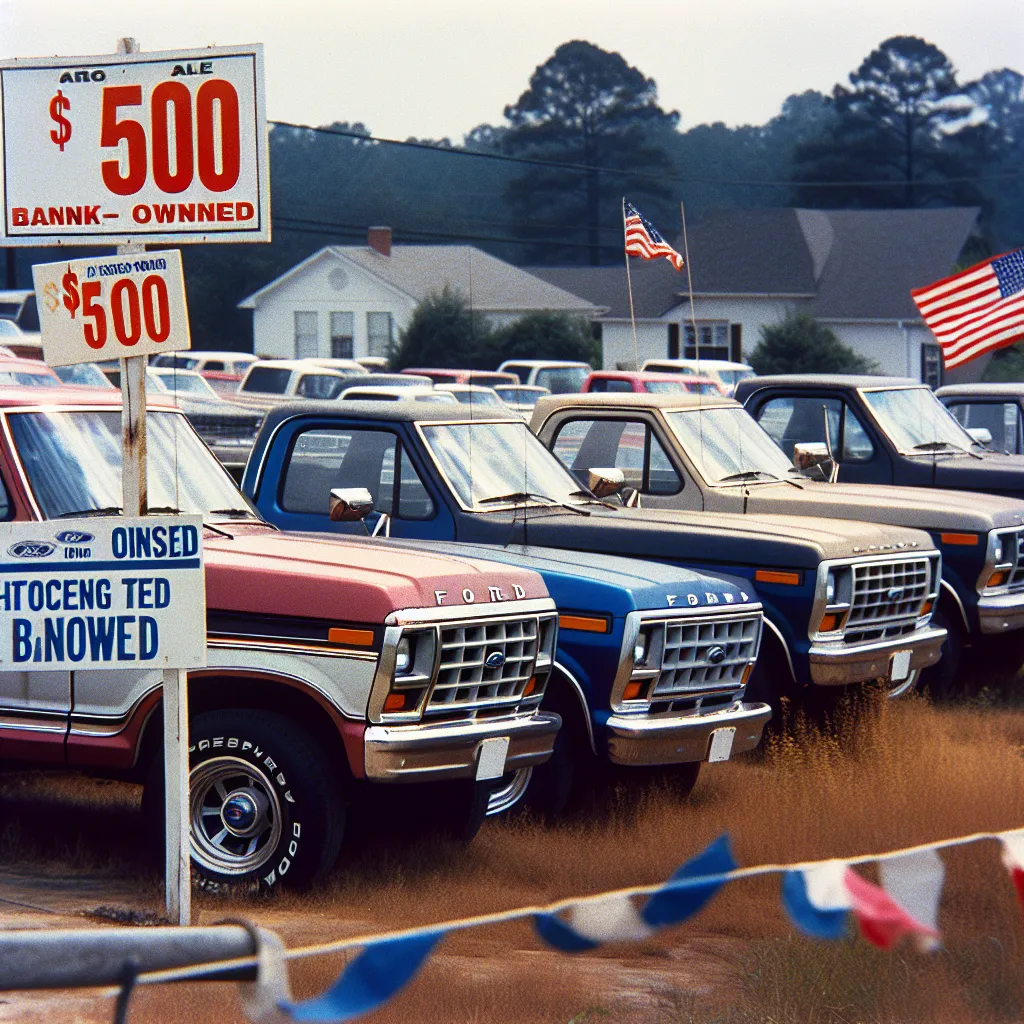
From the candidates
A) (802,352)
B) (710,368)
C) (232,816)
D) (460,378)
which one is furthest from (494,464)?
(802,352)

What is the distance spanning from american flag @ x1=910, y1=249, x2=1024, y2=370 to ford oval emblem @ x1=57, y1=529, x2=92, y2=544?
13.0 metres

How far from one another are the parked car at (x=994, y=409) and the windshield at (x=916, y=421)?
82.1 inches

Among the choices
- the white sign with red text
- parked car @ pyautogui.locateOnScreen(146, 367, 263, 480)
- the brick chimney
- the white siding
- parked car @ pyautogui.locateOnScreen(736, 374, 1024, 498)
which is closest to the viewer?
the white sign with red text

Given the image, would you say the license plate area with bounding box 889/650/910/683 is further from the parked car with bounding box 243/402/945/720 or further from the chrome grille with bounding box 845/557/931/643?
the chrome grille with bounding box 845/557/931/643

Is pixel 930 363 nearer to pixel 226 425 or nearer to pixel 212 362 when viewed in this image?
pixel 212 362

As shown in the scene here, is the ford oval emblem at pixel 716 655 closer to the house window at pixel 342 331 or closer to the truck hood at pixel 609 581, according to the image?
the truck hood at pixel 609 581

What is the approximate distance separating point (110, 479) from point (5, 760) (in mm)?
1185

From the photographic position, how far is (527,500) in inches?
391

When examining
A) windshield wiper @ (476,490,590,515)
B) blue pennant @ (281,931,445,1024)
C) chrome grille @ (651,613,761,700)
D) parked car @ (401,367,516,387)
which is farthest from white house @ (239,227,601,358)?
blue pennant @ (281,931,445,1024)

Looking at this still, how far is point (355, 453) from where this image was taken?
32.8 feet

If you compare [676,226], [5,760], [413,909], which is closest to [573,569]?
[413,909]

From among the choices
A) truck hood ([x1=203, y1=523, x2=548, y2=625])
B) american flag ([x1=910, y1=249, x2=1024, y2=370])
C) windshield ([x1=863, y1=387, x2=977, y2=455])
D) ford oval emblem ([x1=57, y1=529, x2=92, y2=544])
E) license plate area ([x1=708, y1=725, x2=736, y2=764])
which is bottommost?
license plate area ([x1=708, y1=725, x2=736, y2=764])

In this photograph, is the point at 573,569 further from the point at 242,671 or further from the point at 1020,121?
the point at 1020,121

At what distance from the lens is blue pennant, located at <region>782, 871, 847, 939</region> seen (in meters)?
3.76
